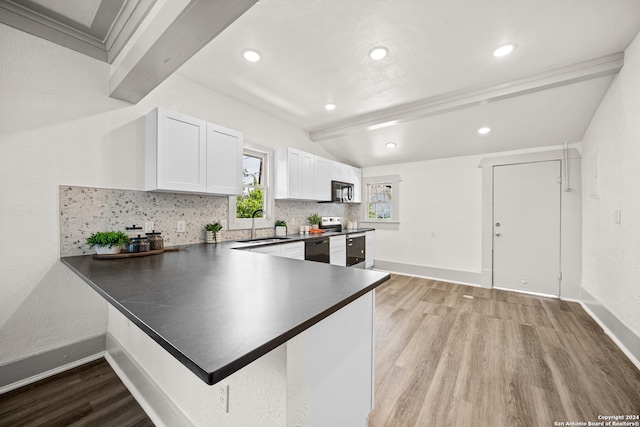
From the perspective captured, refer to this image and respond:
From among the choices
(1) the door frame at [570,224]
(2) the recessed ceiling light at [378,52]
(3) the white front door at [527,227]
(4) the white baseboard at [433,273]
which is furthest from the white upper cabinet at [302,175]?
(1) the door frame at [570,224]

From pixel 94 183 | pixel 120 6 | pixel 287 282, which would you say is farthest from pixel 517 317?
pixel 120 6

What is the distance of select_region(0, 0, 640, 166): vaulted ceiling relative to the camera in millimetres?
1868

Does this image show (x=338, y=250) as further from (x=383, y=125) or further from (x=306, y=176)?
(x=383, y=125)

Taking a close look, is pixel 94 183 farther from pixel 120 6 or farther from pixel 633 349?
pixel 633 349

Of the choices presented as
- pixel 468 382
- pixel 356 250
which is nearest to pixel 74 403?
pixel 468 382

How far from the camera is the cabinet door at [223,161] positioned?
8.88 ft

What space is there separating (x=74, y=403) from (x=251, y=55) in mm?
3066

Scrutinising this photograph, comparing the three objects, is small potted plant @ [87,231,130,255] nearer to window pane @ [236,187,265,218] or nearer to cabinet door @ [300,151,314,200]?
window pane @ [236,187,265,218]

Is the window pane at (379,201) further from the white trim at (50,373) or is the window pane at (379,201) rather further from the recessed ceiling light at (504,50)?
the white trim at (50,373)

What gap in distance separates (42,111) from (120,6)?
103cm

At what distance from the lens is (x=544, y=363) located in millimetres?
2100

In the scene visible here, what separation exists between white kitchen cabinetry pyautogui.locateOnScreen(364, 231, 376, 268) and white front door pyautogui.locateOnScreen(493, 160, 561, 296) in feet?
6.91

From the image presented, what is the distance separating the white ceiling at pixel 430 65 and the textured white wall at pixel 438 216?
63 centimetres

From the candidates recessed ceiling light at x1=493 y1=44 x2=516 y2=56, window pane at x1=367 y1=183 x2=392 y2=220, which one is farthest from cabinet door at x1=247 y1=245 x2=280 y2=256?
window pane at x1=367 y1=183 x2=392 y2=220
